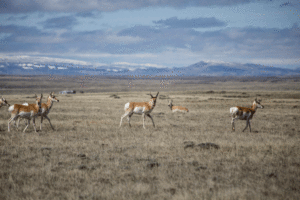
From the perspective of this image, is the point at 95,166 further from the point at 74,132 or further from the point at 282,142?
the point at 282,142

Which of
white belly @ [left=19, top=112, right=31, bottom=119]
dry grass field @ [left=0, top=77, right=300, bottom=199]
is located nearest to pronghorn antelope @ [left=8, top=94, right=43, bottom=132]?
white belly @ [left=19, top=112, right=31, bottom=119]

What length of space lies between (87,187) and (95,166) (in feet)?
5.95

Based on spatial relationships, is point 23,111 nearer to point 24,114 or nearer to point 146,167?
point 24,114

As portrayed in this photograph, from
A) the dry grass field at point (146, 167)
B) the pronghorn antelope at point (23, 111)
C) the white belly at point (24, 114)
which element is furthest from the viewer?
the white belly at point (24, 114)

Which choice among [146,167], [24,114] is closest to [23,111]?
[24,114]

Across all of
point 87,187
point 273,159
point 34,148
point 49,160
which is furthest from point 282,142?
point 34,148

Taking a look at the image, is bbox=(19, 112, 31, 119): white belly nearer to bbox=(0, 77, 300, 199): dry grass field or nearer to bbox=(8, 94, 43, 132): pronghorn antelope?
bbox=(8, 94, 43, 132): pronghorn antelope

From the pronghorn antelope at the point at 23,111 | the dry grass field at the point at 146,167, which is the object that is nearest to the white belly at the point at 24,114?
the pronghorn antelope at the point at 23,111

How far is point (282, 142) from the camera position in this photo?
13.2 meters

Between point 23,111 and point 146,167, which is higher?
point 23,111

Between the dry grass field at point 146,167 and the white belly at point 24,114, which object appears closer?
the dry grass field at point 146,167

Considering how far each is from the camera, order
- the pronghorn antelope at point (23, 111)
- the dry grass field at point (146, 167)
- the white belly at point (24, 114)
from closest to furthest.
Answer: the dry grass field at point (146, 167)
the pronghorn antelope at point (23, 111)
the white belly at point (24, 114)

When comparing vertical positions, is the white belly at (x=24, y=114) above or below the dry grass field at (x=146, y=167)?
above

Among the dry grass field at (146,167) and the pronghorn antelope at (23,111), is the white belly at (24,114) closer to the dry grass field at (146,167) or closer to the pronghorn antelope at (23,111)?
the pronghorn antelope at (23,111)
